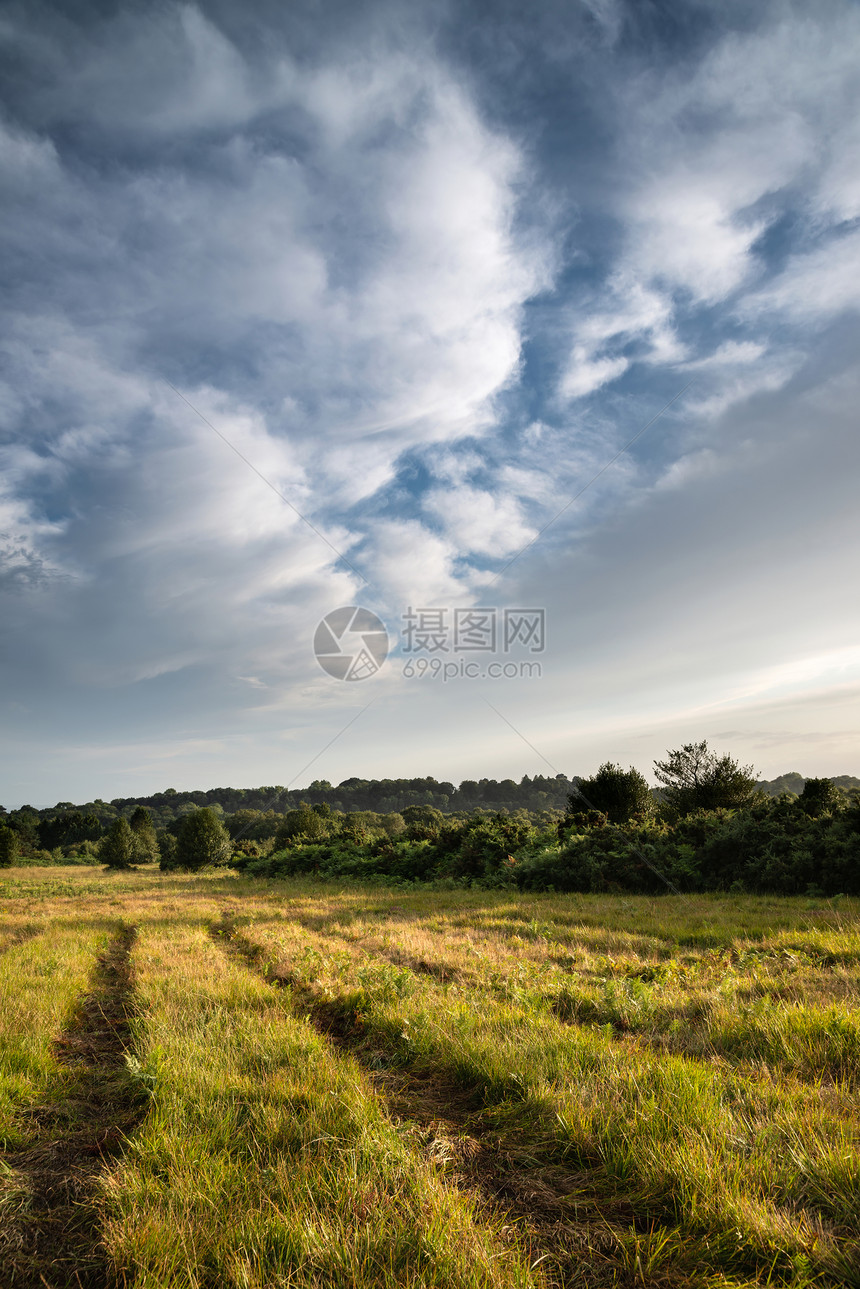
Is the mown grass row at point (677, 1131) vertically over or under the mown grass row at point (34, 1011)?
over

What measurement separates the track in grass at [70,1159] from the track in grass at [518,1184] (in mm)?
1925

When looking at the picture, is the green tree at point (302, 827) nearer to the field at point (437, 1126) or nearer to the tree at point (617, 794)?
the tree at point (617, 794)

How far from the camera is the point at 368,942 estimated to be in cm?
1113

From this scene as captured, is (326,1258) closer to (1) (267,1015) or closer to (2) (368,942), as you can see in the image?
(1) (267,1015)

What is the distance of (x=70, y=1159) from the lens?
384 cm

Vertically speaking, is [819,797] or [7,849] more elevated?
[819,797]

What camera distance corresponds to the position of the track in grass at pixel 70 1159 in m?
2.85

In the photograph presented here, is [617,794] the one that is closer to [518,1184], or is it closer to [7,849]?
[518,1184]

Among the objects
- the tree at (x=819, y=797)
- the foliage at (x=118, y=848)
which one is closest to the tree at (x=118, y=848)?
the foliage at (x=118, y=848)

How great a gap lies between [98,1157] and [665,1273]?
12.0 ft

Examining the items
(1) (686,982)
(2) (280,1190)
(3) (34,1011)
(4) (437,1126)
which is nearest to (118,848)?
(3) (34,1011)

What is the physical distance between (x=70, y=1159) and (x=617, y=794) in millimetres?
33453

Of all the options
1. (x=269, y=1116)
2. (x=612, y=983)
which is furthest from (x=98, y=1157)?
(x=612, y=983)

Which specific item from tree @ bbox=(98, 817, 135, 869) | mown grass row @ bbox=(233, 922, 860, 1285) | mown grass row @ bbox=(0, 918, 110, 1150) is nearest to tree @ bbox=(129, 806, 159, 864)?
tree @ bbox=(98, 817, 135, 869)
